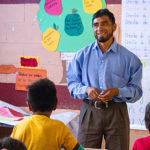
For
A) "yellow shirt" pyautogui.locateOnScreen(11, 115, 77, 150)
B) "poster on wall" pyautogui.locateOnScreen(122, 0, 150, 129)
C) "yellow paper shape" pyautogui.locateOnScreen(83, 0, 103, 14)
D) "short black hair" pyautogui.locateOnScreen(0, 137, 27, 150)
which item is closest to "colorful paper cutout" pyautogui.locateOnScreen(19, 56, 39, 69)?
"yellow paper shape" pyautogui.locateOnScreen(83, 0, 103, 14)

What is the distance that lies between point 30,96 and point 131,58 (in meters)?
0.93

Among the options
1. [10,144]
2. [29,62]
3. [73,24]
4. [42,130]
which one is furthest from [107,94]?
[29,62]

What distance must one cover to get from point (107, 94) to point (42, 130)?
0.70m

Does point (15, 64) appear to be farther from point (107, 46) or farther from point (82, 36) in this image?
point (107, 46)

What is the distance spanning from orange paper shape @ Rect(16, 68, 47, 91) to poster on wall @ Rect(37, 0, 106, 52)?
29 cm

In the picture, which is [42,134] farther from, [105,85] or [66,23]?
[66,23]

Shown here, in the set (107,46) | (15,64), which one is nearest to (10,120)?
(15,64)

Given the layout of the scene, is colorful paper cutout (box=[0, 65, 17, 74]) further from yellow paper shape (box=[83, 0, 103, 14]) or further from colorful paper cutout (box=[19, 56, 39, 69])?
yellow paper shape (box=[83, 0, 103, 14])

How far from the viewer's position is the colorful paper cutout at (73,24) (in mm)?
3043

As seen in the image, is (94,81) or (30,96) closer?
(30,96)

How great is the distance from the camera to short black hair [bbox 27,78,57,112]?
1518mm

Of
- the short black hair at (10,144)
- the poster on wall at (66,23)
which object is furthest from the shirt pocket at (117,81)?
the short black hair at (10,144)

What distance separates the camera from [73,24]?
3062 mm

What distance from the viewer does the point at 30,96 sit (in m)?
1.54
